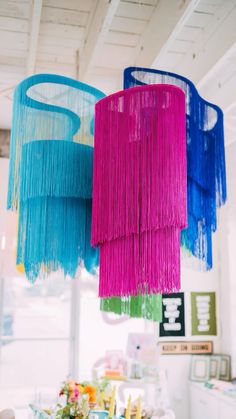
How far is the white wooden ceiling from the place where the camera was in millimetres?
2162

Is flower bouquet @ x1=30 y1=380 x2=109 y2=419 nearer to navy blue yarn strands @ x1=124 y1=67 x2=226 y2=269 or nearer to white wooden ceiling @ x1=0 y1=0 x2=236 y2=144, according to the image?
navy blue yarn strands @ x1=124 y1=67 x2=226 y2=269

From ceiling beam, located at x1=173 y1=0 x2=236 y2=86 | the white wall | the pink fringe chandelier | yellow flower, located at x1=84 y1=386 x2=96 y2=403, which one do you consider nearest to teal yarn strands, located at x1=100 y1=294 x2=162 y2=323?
the pink fringe chandelier

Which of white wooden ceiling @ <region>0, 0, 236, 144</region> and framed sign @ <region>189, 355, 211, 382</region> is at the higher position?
white wooden ceiling @ <region>0, 0, 236, 144</region>

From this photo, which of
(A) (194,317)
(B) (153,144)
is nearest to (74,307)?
(A) (194,317)

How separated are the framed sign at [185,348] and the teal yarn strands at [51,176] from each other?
3.47 m

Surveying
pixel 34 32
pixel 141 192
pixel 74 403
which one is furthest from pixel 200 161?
pixel 74 403

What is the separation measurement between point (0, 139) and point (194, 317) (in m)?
2.73

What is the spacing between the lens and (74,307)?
187 inches

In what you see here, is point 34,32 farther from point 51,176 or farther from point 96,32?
point 51,176

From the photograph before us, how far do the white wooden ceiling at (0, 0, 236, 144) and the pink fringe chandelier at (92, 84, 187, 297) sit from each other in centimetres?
89

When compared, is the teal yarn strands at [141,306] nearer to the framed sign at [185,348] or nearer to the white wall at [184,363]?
the white wall at [184,363]

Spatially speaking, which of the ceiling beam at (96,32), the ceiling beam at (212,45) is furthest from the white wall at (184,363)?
the ceiling beam at (96,32)

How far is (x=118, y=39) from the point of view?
2.60m

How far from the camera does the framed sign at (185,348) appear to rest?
15.5 feet
